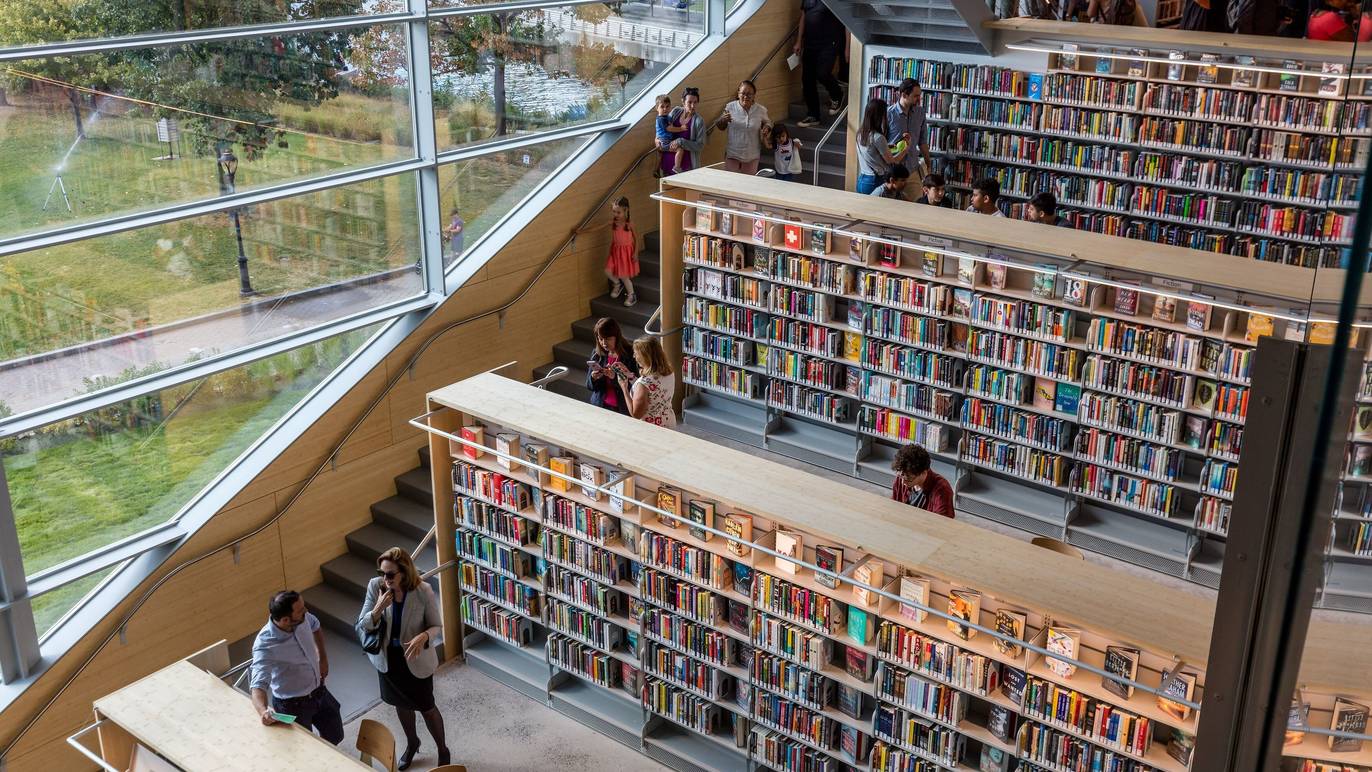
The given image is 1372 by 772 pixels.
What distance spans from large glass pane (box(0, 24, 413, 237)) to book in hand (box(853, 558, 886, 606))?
5236 mm

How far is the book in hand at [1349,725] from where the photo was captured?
1.27 meters

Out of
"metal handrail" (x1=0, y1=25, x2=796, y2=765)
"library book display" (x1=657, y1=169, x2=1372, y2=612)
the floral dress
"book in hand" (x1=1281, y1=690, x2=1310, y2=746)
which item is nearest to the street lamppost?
"metal handrail" (x1=0, y1=25, x2=796, y2=765)

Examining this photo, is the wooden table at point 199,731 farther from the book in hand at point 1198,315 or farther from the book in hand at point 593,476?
the book in hand at point 1198,315

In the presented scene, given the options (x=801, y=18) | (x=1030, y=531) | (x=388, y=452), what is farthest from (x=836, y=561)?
(x=801, y=18)

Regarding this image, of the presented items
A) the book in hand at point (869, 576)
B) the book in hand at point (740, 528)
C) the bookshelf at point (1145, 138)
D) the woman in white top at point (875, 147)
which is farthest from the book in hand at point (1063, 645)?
the woman in white top at point (875, 147)

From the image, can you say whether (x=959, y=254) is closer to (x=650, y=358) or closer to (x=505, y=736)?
(x=650, y=358)

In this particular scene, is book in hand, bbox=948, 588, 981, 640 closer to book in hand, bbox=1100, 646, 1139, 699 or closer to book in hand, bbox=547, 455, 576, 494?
book in hand, bbox=1100, 646, 1139, 699

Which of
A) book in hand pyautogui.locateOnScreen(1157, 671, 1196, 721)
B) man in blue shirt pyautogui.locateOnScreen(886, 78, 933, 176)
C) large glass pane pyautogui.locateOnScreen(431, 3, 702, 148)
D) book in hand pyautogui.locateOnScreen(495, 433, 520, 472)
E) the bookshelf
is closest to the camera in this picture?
book in hand pyautogui.locateOnScreen(1157, 671, 1196, 721)

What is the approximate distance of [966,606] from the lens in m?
5.46

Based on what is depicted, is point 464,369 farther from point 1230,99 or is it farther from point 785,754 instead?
point 1230,99

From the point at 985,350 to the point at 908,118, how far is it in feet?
9.47

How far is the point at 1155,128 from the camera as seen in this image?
376 inches

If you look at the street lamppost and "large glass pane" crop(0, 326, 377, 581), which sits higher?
the street lamppost

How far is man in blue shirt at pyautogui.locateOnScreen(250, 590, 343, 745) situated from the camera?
6160 mm
